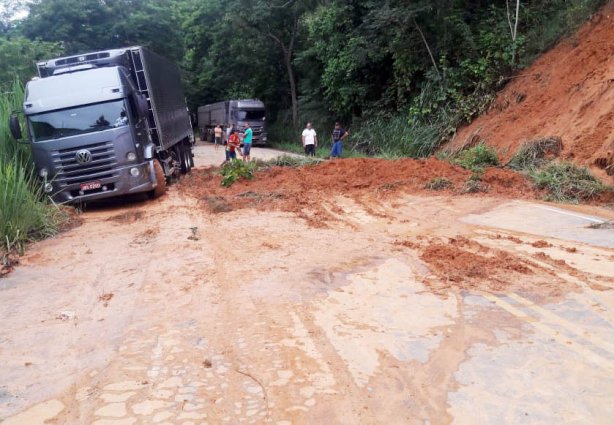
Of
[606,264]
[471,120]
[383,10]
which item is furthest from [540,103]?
[606,264]

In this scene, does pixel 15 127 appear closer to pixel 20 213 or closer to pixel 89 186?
pixel 89 186

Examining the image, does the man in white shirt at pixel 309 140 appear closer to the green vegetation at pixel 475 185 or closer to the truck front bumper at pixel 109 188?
the green vegetation at pixel 475 185

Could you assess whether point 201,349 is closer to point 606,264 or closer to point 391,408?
point 391,408

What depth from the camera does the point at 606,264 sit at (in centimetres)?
663

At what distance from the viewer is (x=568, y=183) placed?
1130 cm

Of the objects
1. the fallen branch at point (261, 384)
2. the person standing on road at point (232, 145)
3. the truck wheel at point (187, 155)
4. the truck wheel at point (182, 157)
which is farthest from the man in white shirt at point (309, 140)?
the fallen branch at point (261, 384)

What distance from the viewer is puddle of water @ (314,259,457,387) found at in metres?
4.50

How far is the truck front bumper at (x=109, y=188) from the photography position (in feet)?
39.9

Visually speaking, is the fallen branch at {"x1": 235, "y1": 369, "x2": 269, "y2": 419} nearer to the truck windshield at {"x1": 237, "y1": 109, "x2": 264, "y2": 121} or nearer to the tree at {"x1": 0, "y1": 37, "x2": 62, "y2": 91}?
the tree at {"x1": 0, "y1": 37, "x2": 62, "y2": 91}

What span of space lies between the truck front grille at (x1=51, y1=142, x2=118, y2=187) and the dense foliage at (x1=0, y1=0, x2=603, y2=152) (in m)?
11.5

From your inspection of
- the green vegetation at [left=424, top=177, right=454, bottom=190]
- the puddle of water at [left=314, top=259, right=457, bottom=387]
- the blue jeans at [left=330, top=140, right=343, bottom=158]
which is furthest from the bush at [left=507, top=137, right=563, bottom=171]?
the blue jeans at [left=330, top=140, right=343, bottom=158]

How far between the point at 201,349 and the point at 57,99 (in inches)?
372

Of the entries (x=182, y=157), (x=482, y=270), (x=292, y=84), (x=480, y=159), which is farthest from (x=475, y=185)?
(x=292, y=84)

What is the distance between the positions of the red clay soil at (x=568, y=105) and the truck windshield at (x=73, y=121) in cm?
992
